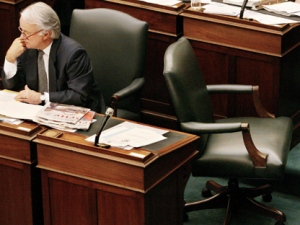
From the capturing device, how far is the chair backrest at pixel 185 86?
12.9 ft

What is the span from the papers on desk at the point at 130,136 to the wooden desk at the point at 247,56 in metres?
1.39

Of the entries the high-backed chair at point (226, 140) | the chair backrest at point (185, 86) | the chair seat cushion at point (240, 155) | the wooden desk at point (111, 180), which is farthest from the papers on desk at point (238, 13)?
the wooden desk at point (111, 180)

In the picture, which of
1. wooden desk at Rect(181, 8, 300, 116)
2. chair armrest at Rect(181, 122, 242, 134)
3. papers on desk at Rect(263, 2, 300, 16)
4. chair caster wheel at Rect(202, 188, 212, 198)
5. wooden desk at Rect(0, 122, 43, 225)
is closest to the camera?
wooden desk at Rect(0, 122, 43, 225)

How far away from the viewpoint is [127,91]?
4.29 metres

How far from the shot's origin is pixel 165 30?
16.5ft

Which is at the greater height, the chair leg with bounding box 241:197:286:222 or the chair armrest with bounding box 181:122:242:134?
the chair armrest with bounding box 181:122:242:134

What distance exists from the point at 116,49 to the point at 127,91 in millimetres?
335

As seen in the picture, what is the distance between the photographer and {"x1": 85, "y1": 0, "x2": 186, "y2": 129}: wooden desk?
16.4 feet

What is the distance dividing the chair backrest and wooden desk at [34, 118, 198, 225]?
0.45 m

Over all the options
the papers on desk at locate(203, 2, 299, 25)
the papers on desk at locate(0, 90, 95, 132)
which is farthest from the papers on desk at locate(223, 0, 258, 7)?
the papers on desk at locate(0, 90, 95, 132)

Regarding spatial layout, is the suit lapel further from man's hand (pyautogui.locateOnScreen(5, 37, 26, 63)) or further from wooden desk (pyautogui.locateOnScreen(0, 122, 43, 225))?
wooden desk (pyautogui.locateOnScreen(0, 122, 43, 225))

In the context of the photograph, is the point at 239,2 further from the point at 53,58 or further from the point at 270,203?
the point at 53,58

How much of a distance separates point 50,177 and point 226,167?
0.96 meters

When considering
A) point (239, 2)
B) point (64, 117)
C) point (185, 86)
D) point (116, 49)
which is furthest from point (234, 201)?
point (239, 2)
